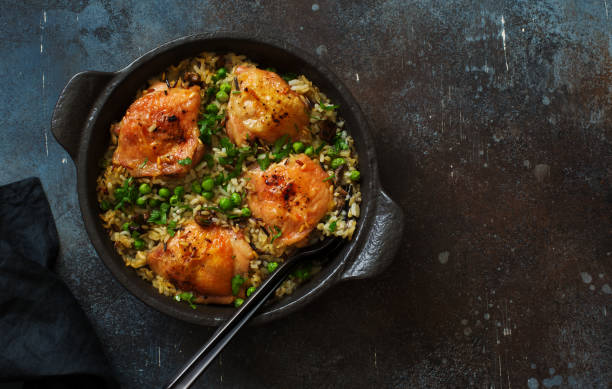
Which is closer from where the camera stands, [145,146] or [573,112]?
[145,146]

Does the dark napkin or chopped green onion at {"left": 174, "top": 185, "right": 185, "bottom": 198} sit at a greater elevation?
chopped green onion at {"left": 174, "top": 185, "right": 185, "bottom": 198}

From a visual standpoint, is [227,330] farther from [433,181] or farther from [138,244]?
[433,181]

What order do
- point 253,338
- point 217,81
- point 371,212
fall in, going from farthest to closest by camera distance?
1. point 253,338
2. point 217,81
3. point 371,212

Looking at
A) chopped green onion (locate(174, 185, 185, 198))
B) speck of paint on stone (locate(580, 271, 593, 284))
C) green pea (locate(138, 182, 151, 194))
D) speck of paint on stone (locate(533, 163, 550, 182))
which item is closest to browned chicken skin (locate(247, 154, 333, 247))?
chopped green onion (locate(174, 185, 185, 198))

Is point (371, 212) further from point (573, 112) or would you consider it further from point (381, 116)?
point (573, 112)

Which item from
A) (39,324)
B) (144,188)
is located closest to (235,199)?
(144,188)

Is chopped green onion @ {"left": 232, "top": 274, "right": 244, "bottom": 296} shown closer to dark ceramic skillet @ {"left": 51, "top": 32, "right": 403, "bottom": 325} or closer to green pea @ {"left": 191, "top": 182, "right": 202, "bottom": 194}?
dark ceramic skillet @ {"left": 51, "top": 32, "right": 403, "bottom": 325}

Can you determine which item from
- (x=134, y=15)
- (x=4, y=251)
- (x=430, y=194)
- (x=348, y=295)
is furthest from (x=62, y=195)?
(x=430, y=194)
